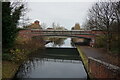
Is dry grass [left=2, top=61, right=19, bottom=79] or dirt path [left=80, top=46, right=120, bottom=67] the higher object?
dirt path [left=80, top=46, right=120, bottom=67]

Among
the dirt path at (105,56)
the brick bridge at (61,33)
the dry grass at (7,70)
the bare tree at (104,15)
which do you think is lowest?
the dry grass at (7,70)

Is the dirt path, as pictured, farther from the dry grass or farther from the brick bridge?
the brick bridge

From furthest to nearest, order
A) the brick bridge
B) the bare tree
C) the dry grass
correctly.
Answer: the brick bridge < the bare tree < the dry grass

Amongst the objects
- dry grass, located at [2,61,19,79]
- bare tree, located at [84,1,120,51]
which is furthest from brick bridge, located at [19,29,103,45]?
dry grass, located at [2,61,19,79]

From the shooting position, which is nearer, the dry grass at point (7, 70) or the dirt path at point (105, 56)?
the dirt path at point (105, 56)

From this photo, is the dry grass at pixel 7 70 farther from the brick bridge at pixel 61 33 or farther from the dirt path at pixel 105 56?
the brick bridge at pixel 61 33

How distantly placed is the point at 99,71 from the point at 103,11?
16.7 meters

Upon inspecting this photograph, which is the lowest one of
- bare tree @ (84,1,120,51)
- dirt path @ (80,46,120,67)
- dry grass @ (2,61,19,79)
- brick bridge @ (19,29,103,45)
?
dry grass @ (2,61,19,79)

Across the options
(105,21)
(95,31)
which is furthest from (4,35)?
(95,31)

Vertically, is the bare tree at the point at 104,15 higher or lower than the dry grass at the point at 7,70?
higher

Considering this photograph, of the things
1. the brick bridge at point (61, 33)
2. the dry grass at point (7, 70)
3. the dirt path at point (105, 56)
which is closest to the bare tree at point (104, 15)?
the dirt path at point (105, 56)

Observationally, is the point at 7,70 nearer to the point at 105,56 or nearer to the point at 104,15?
the point at 105,56

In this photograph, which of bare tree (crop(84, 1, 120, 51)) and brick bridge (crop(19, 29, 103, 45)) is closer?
bare tree (crop(84, 1, 120, 51))

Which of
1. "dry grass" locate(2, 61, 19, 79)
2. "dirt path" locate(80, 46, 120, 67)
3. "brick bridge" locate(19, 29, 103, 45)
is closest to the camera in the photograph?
"dirt path" locate(80, 46, 120, 67)
